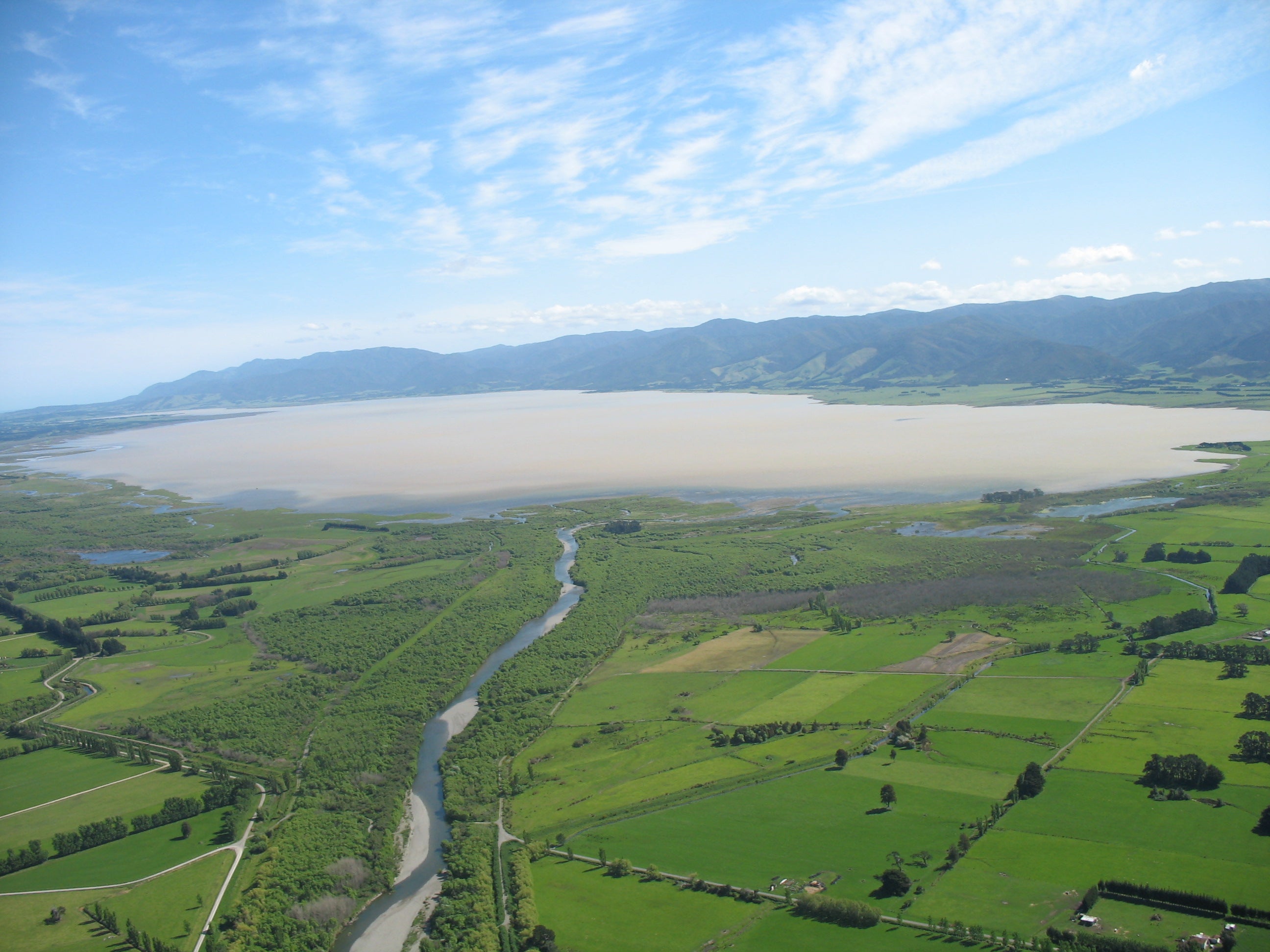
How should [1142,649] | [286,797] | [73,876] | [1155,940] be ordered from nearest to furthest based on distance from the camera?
[1155,940]
[73,876]
[286,797]
[1142,649]

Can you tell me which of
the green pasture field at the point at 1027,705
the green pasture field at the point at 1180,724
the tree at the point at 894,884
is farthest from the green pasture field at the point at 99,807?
the green pasture field at the point at 1180,724

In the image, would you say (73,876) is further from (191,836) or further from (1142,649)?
(1142,649)

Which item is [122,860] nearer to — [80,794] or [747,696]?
[80,794]

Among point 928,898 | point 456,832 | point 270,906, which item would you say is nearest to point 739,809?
point 928,898

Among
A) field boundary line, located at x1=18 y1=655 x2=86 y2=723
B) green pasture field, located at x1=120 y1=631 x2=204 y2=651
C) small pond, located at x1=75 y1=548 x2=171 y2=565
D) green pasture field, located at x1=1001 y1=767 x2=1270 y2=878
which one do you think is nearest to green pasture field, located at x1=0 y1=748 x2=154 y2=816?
field boundary line, located at x1=18 y1=655 x2=86 y2=723

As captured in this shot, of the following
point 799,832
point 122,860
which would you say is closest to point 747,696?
point 799,832

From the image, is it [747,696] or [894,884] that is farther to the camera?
[747,696]
